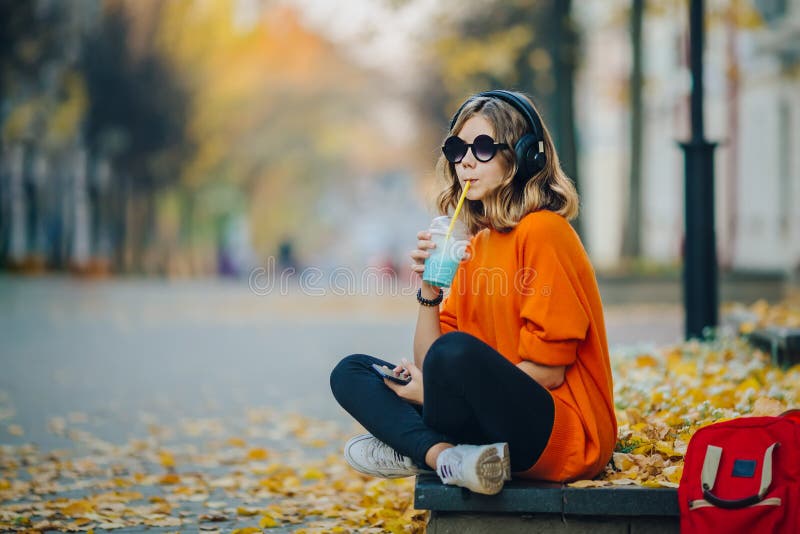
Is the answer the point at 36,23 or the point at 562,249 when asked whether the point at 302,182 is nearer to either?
the point at 36,23

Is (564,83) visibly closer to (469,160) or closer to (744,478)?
(469,160)

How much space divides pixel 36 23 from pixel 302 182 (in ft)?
69.3

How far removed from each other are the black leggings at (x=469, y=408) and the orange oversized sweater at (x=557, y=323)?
92 mm

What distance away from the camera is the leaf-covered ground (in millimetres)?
4691

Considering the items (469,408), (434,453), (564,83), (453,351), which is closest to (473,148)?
(453,351)

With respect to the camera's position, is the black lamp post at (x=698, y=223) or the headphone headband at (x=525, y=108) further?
the black lamp post at (x=698, y=223)

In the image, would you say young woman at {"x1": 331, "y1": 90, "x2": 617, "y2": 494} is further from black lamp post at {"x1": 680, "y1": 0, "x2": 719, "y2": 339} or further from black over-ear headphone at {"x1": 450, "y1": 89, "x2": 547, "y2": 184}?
black lamp post at {"x1": 680, "y1": 0, "x2": 719, "y2": 339}

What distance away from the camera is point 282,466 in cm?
660

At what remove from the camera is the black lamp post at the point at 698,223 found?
25.4ft

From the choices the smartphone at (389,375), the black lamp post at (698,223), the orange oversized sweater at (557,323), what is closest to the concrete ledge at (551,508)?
the orange oversized sweater at (557,323)

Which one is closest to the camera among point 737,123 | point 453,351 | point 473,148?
point 453,351

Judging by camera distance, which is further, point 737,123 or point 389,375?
point 737,123

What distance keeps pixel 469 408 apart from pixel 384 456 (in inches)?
18.8

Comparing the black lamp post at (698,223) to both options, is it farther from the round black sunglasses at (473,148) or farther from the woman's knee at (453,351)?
the woman's knee at (453,351)
